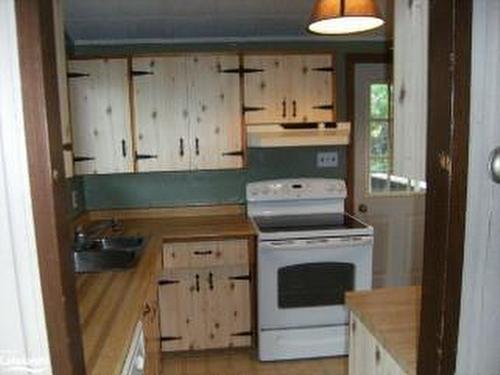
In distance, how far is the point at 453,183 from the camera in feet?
2.51

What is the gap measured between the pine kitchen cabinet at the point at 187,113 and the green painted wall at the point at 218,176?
0.32 m

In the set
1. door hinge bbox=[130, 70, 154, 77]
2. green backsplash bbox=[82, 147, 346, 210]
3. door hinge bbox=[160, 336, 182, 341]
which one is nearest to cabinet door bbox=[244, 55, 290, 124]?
green backsplash bbox=[82, 147, 346, 210]

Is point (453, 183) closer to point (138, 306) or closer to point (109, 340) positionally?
point (109, 340)

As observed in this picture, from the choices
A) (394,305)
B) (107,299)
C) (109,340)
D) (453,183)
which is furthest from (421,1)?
(107,299)

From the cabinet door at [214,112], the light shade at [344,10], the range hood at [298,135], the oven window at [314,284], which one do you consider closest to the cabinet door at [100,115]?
the cabinet door at [214,112]

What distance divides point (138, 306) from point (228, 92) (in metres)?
1.73

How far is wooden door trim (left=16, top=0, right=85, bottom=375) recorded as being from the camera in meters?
0.68

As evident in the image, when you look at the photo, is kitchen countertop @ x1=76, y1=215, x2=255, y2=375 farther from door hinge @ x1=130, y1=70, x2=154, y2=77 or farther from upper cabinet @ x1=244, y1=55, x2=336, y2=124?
door hinge @ x1=130, y1=70, x2=154, y2=77

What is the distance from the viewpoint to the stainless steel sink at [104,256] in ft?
7.61

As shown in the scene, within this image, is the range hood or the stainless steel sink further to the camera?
the range hood

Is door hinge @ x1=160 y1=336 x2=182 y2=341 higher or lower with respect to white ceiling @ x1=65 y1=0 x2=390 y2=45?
lower

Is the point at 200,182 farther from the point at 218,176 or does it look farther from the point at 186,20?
the point at 186,20

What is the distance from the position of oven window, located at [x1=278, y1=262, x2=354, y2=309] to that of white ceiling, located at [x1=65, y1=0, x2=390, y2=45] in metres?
1.58

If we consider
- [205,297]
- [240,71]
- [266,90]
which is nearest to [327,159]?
[266,90]
